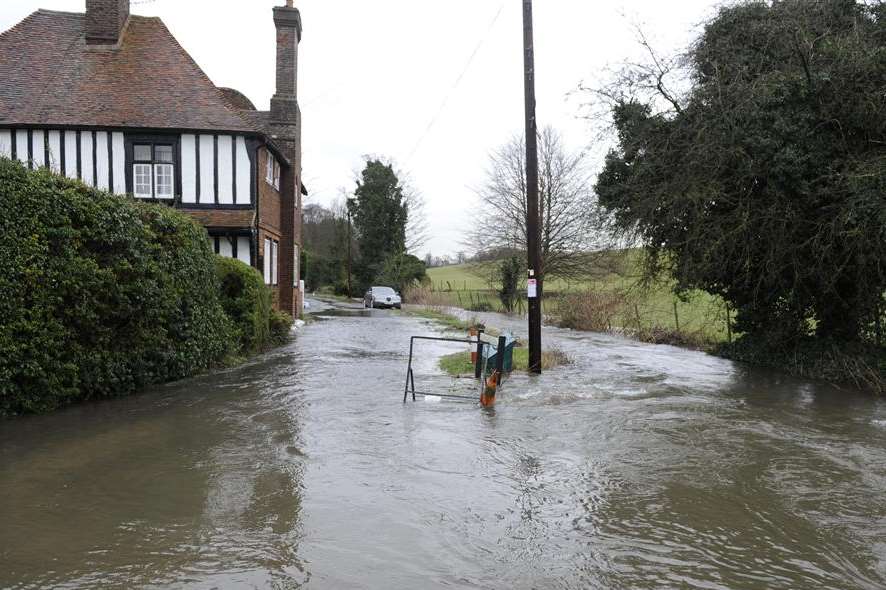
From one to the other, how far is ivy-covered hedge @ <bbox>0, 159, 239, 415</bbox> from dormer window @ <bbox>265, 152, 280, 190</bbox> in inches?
406

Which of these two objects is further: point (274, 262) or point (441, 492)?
point (274, 262)

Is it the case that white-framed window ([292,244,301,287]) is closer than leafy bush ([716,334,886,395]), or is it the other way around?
leafy bush ([716,334,886,395])

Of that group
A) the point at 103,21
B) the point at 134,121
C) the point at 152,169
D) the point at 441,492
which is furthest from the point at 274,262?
the point at 441,492

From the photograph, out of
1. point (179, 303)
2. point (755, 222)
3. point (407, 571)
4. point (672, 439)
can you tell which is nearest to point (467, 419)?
point (672, 439)

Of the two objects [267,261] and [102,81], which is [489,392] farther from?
[102,81]

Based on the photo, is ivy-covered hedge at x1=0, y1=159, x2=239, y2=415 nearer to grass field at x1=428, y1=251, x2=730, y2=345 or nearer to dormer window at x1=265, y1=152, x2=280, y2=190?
grass field at x1=428, y1=251, x2=730, y2=345

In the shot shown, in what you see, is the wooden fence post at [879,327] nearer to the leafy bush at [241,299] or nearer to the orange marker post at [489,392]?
the orange marker post at [489,392]

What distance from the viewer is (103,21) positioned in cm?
1980

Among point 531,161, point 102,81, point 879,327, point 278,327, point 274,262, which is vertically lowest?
point 278,327

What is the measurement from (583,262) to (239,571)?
3384 centimetres

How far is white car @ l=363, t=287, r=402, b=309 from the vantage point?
39.0m

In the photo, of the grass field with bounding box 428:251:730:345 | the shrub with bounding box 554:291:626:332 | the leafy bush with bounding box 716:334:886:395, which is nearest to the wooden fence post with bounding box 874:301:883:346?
the leafy bush with bounding box 716:334:886:395

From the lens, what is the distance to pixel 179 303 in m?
10.6

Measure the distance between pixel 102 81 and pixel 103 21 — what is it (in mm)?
2285
